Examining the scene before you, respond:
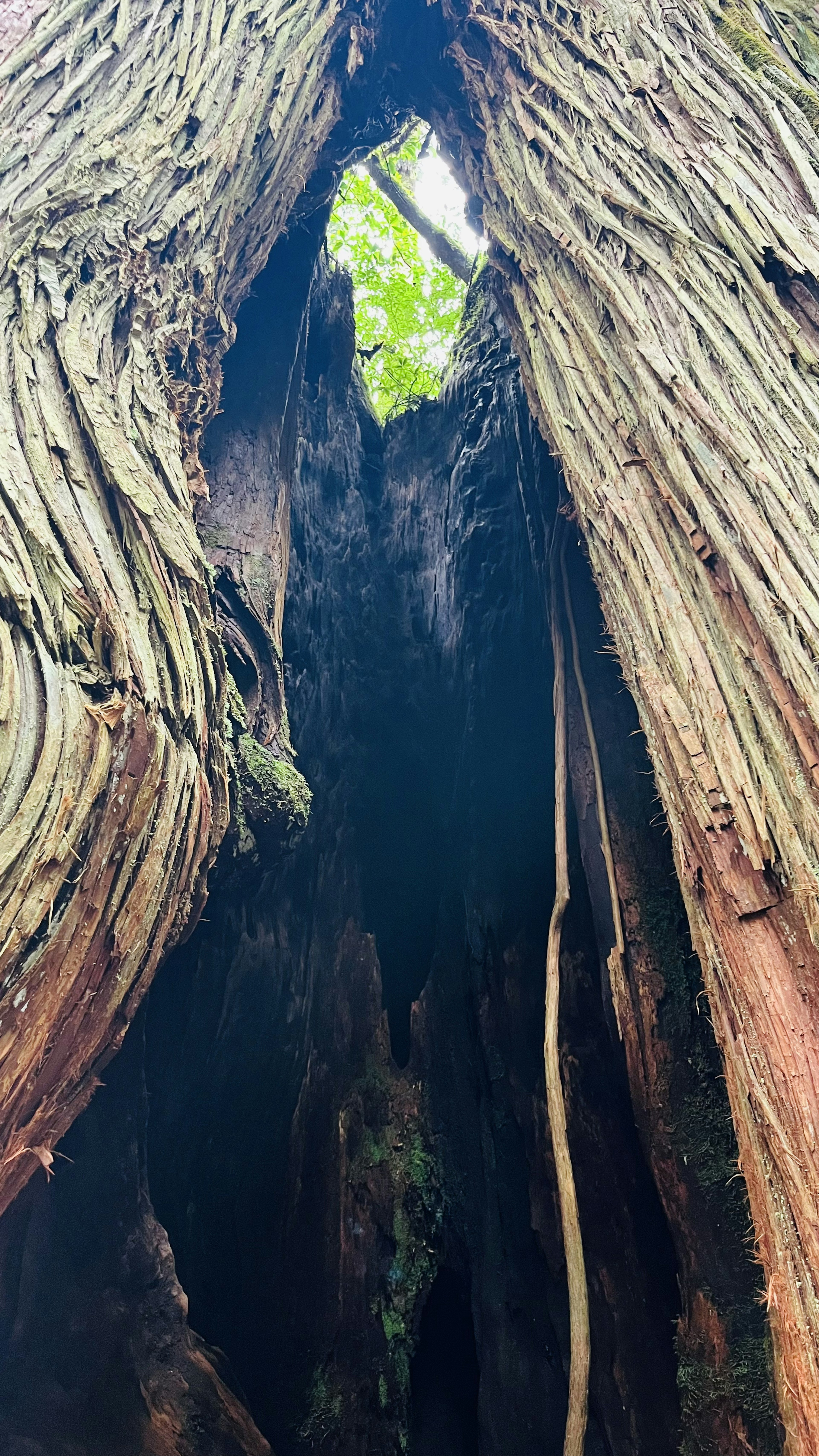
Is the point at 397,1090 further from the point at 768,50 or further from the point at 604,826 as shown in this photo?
the point at 768,50

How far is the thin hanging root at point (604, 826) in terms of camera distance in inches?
99.6

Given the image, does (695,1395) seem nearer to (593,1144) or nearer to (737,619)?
(593,1144)

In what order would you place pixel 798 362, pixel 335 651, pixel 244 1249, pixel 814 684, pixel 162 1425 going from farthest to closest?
1. pixel 335 651
2. pixel 244 1249
3. pixel 798 362
4. pixel 162 1425
5. pixel 814 684

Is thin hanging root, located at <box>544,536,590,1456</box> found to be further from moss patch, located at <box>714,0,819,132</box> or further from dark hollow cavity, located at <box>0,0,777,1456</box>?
moss patch, located at <box>714,0,819,132</box>

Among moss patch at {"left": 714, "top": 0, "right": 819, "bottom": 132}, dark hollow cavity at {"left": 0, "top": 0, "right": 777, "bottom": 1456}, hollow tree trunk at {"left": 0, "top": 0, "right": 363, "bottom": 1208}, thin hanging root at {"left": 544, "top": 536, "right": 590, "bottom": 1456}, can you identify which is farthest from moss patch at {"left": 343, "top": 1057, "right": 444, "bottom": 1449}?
moss patch at {"left": 714, "top": 0, "right": 819, "bottom": 132}

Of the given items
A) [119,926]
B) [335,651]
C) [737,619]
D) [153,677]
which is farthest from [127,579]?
[335,651]

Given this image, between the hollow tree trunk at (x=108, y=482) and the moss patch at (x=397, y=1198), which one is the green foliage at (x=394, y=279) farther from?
the moss patch at (x=397, y=1198)

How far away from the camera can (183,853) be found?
2.05 m

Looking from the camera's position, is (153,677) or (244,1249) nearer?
(153,677)

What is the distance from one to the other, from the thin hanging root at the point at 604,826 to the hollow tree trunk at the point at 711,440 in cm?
6

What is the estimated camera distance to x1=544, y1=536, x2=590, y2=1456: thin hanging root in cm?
209

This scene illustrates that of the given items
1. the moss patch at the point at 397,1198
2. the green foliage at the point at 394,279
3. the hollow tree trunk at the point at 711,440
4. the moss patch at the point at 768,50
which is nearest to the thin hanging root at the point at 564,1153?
the hollow tree trunk at the point at 711,440

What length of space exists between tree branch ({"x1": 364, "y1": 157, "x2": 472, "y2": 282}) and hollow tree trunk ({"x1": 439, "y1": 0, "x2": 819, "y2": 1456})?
504 centimetres

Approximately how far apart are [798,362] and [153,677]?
2.14 metres
